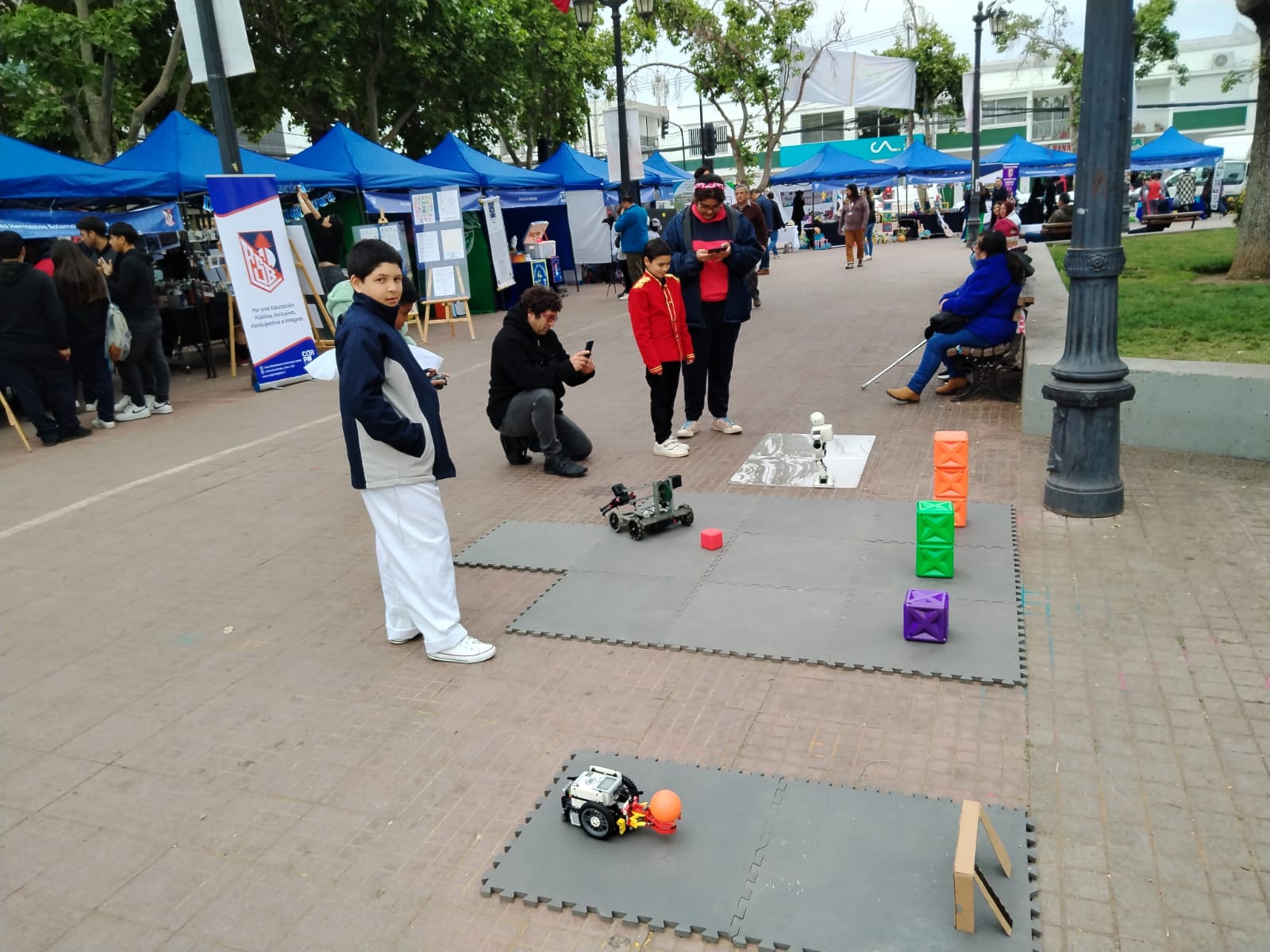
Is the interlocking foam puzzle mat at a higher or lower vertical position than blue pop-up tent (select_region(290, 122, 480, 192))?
lower

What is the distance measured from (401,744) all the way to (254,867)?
0.77 metres

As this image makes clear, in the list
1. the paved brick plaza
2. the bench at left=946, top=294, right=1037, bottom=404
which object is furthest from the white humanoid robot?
the bench at left=946, top=294, right=1037, bottom=404

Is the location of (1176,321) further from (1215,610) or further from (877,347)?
(1215,610)

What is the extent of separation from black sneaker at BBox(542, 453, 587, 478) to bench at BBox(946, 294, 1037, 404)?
11.7ft

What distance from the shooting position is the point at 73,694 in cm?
444

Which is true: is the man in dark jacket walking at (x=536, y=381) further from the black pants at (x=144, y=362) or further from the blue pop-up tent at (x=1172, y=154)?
the blue pop-up tent at (x=1172, y=154)

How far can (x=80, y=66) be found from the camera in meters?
15.1

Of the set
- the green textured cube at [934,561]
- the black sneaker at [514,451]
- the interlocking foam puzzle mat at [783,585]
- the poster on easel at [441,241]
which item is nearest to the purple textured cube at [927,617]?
the interlocking foam puzzle mat at [783,585]

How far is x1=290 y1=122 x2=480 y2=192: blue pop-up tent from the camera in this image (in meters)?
14.6

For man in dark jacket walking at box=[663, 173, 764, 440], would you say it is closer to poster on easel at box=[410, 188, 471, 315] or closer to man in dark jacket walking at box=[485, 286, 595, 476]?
man in dark jacket walking at box=[485, 286, 595, 476]

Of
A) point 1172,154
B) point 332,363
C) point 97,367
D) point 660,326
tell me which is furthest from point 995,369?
point 1172,154

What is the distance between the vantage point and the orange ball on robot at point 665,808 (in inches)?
120

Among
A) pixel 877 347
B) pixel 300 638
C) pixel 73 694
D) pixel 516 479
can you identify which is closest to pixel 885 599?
pixel 300 638

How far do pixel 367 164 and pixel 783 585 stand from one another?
1217cm
